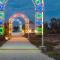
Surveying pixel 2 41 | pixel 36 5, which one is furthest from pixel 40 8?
pixel 2 41

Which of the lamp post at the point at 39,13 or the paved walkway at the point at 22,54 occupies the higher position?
the lamp post at the point at 39,13

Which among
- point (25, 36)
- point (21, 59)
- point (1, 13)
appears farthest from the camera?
point (25, 36)

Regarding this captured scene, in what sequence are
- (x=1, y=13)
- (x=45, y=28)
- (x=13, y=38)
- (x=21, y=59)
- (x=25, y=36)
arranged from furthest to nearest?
1. (x=13, y=38)
2. (x=25, y=36)
3. (x=45, y=28)
4. (x=1, y=13)
5. (x=21, y=59)

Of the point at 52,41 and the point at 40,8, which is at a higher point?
the point at 40,8

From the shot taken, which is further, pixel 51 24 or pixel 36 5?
pixel 51 24

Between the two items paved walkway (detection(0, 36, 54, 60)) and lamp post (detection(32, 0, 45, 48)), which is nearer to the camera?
paved walkway (detection(0, 36, 54, 60))

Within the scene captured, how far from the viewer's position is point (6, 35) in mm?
23703

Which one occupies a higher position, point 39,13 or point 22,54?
point 39,13

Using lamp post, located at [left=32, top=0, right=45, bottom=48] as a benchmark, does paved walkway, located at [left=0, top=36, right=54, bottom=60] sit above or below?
below

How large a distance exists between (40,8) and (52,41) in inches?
123

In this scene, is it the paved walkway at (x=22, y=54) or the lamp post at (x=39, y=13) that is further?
the lamp post at (x=39, y=13)

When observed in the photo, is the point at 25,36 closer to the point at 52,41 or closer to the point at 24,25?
the point at 24,25

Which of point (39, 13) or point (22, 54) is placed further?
point (39, 13)

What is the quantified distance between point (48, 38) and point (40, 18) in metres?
2.50
